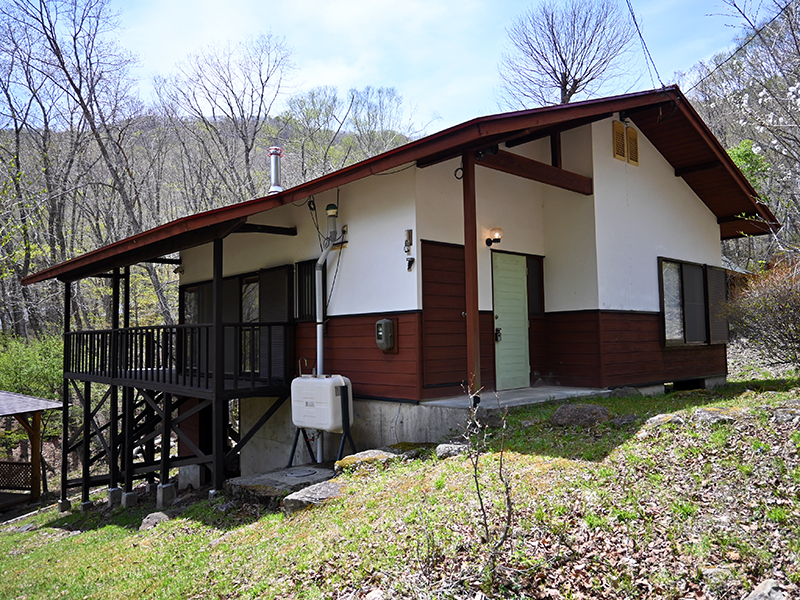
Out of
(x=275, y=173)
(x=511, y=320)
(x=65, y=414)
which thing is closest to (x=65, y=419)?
(x=65, y=414)

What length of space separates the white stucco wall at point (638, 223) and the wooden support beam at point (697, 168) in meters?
0.11

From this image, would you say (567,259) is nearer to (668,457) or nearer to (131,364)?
(668,457)

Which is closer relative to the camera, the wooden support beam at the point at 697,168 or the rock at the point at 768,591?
the rock at the point at 768,591

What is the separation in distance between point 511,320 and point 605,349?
1.42 m

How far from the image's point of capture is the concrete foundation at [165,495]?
9.07 metres

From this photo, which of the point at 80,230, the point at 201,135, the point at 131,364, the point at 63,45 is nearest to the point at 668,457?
the point at 131,364

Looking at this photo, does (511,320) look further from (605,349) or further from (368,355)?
(368,355)

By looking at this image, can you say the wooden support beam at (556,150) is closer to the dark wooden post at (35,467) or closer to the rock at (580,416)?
the rock at (580,416)

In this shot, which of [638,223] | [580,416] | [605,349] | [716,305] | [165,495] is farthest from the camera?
[716,305]

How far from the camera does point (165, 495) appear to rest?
913 cm

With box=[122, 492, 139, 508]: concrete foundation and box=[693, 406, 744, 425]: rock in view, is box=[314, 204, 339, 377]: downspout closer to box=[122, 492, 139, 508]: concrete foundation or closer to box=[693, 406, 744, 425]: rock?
box=[122, 492, 139, 508]: concrete foundation

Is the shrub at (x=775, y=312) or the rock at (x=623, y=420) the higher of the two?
the shrub at (x=775, y=312)

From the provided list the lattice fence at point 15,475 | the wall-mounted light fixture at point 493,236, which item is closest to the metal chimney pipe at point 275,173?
the wall-mounted light fixture at point 493,236

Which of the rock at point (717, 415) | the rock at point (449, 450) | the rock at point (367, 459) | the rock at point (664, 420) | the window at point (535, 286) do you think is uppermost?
the window at point (535, 286)
